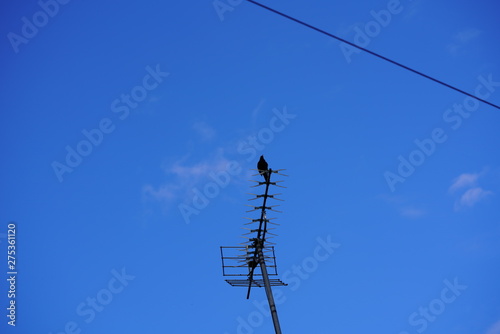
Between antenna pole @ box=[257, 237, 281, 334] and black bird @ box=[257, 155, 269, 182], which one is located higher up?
black bird @ box=[257, 155, 269, 182]

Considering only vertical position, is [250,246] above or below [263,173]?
below

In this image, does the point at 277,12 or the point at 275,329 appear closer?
the point at 277,12

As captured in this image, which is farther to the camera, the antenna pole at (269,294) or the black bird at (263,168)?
the black bird at (263,168)

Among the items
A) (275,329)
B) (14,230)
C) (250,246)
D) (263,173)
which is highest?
(14,230)

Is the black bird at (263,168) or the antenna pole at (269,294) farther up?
the black bird at (263,168)

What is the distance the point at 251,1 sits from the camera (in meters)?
9.66

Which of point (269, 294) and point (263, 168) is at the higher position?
point (263, 168)

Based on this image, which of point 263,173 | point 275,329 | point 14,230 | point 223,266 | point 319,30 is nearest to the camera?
point 319,30

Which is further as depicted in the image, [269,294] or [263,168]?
[263,168]

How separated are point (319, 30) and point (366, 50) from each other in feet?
3.46

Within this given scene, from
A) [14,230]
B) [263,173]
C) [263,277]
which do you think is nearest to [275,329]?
[263,277]

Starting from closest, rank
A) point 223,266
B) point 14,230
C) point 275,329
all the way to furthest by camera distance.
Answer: point 275,329
point 223,266
point 14,230

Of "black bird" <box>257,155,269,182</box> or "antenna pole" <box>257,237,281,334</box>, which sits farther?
"black bird" <box>257,155,269,182</box>

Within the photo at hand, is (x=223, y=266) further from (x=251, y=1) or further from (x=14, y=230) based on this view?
(x=14, y=230)
